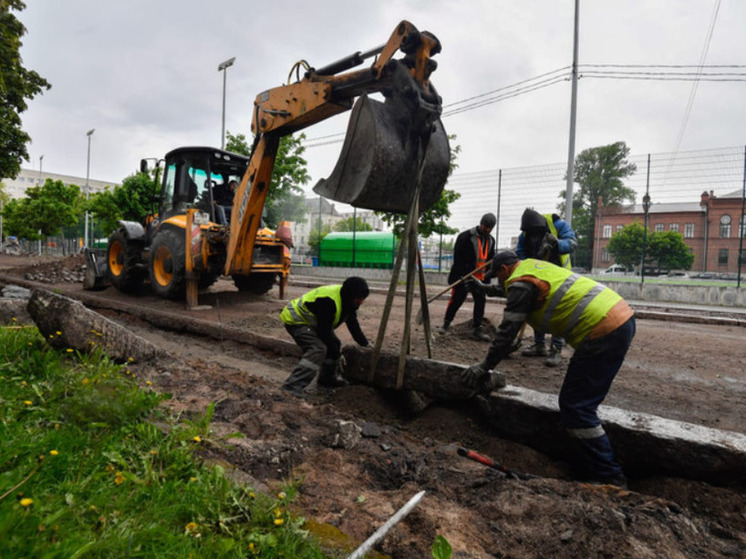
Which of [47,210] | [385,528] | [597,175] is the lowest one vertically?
[385,528]

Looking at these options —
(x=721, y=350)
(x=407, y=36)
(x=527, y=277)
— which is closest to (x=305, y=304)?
(x=527, y=277)

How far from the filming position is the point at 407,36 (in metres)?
3.86

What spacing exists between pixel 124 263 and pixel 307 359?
6982 mm

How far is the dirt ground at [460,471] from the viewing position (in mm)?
2080

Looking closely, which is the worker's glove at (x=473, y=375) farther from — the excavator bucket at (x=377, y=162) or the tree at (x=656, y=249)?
the tree at (x=656, y=249)

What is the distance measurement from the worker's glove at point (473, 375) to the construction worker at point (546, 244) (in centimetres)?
164

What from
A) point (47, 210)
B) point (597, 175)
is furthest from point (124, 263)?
point (597, 175)

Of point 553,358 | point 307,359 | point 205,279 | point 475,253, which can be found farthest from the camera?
point 205,279

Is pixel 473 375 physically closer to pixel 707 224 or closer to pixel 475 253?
pixel 475 253

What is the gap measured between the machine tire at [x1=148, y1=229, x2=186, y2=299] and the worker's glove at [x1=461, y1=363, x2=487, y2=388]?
6.16 meters

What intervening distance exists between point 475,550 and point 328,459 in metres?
1.04

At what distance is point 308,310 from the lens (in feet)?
14.3

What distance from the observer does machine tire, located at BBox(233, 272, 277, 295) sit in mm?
9922

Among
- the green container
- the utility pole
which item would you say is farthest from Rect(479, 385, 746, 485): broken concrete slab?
the green container
